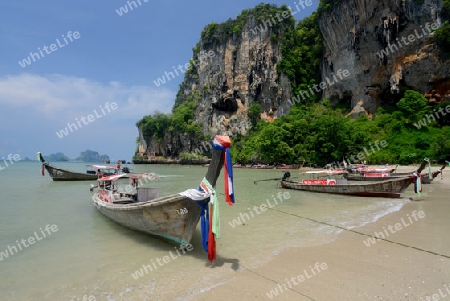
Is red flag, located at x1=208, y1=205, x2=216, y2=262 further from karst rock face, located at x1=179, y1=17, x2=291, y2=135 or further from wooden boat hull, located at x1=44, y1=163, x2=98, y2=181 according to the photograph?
karst rock face, located at x1=179, y1=17, x2=291, y2=135

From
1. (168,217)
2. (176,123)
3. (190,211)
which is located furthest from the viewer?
(176,123)

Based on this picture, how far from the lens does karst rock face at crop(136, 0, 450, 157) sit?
34.5 meters

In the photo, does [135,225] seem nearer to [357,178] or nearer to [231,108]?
[357,178]

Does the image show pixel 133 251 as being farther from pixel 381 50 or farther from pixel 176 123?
pixel 176 123

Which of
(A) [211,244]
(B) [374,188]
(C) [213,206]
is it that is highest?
(C) [213,206]

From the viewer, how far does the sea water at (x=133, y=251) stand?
4605 mm

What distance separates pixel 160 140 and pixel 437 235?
230 ft

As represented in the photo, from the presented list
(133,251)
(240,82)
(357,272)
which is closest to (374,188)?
(357,272)

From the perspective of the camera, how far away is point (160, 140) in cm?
7269

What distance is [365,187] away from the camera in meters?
13.9

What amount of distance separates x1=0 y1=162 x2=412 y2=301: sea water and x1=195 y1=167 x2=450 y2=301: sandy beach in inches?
15.0

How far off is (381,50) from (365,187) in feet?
110

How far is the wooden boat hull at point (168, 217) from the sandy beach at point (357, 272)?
1521mm

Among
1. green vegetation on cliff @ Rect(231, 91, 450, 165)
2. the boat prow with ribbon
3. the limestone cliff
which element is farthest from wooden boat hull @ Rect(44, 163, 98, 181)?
the limestone cliff
